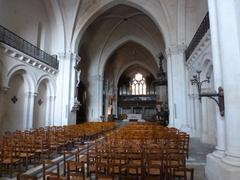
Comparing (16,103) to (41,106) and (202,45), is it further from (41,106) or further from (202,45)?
(202,45)

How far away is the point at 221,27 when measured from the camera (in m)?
4.33

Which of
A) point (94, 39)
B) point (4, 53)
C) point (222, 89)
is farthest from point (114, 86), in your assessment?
point (222, 89)

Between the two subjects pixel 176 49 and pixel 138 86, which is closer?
pixel 176 49

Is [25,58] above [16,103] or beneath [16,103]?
above

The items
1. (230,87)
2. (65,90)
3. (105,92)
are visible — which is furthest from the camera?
(105,92)

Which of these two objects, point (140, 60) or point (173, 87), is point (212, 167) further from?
point (140, 60)

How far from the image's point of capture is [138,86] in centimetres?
4188

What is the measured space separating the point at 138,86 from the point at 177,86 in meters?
25.2

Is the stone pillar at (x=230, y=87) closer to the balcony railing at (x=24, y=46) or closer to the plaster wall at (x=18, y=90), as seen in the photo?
the balcony railing at (x=24, y=46)

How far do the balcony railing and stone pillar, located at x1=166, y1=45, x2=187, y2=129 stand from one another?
10831 mm

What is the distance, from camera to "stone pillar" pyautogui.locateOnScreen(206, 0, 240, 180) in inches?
147

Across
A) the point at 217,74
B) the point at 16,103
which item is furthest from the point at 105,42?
the point at 217,74

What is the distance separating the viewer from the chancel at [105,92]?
400 centimetres

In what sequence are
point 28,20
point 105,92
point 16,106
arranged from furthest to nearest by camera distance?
point 105,92, point 28,20, point 16,106
